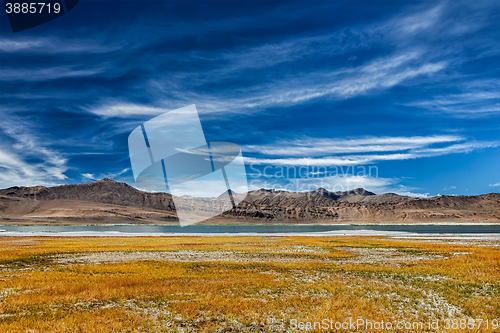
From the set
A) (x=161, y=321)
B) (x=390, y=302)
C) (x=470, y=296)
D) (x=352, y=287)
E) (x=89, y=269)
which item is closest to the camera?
(x=161, y=321)

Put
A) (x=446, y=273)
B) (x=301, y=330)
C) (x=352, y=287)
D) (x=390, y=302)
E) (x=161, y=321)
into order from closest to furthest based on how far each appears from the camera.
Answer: (x=301, y=330), (x=161, y=321), (x=390, y=302), (x=352, y=287), (x=446, y=273)

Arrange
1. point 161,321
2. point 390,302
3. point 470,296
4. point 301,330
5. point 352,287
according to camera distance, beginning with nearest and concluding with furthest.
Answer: point 301,330 < point 161,321 < point 390,302 < point 470,296 < point 352,287

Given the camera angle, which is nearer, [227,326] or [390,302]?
[227,326]

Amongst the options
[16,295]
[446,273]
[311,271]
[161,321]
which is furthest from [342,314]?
[16,295]

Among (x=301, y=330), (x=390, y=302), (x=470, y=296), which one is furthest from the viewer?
(x=470, y=296)

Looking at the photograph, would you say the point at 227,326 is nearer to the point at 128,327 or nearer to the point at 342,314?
the point at 128,327

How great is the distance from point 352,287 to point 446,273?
11.0 metres

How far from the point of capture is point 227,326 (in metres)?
13.8

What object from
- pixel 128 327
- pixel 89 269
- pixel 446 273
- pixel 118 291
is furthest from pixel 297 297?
pixel 89 269

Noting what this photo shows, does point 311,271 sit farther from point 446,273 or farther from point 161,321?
point 161,321

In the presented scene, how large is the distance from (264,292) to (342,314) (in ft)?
19.2

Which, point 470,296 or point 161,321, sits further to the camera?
point 470,296

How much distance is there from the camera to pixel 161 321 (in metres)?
14.2

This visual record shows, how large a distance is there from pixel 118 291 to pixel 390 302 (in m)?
16.4
